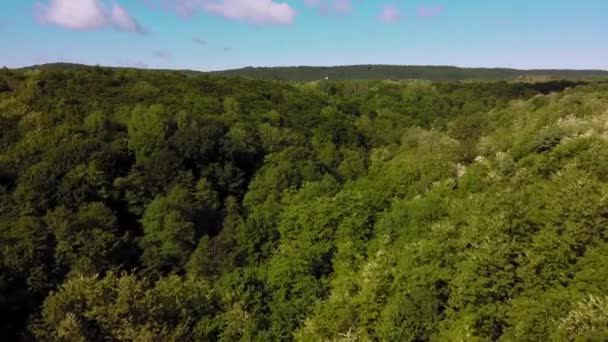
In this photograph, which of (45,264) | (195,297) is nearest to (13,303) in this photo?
(45,264)

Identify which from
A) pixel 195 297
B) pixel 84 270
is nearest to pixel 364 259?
pixel 195 297

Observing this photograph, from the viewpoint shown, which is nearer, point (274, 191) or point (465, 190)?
point (465, 190)

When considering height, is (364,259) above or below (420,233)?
below

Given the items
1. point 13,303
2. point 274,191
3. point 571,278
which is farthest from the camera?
point 274,191

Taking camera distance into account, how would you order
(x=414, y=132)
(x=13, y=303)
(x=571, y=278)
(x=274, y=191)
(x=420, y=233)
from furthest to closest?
(x=414, y=132) → (x=274, y=191) → (x=420, y=233) → (x=13, y=303) → (x=571, y=278)

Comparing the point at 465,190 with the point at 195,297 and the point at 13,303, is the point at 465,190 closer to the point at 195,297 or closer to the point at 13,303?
the point at 195,297

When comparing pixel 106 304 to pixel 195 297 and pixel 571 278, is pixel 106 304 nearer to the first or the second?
pixel 195 297

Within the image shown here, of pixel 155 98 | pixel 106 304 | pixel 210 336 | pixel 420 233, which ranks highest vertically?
pixel 155 98
